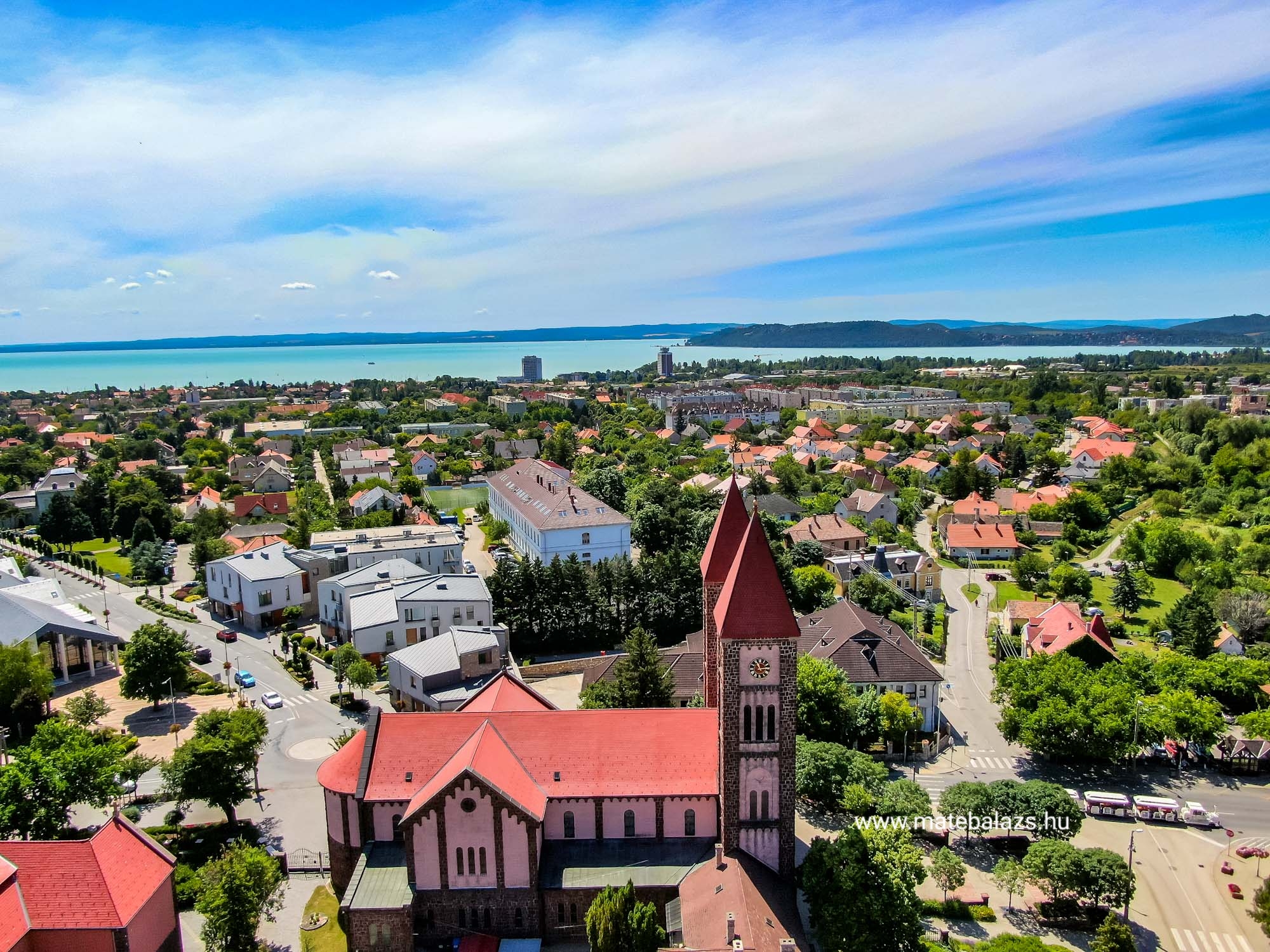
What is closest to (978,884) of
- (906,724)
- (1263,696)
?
(906,724)

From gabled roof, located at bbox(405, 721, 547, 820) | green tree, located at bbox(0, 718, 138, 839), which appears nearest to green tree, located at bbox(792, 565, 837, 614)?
gabled roof, located at bbox(405, 721, 547, 820)

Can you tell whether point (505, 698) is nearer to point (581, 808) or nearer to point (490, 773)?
point (581, 808)

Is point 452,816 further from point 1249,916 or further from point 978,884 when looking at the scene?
point 1249,916

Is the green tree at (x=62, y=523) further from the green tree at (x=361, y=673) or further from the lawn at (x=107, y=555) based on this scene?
the green tree at (x=361, y=673)

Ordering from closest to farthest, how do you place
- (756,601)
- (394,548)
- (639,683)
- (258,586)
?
(756,601) < (639,683) < (258,586) < (394,548)

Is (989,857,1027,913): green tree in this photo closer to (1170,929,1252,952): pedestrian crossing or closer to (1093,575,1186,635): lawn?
(1170,929,1252,952): pedestrian crossing

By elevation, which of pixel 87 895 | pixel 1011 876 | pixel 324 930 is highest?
pixel 87 895

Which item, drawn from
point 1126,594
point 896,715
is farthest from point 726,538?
point 1126,594
